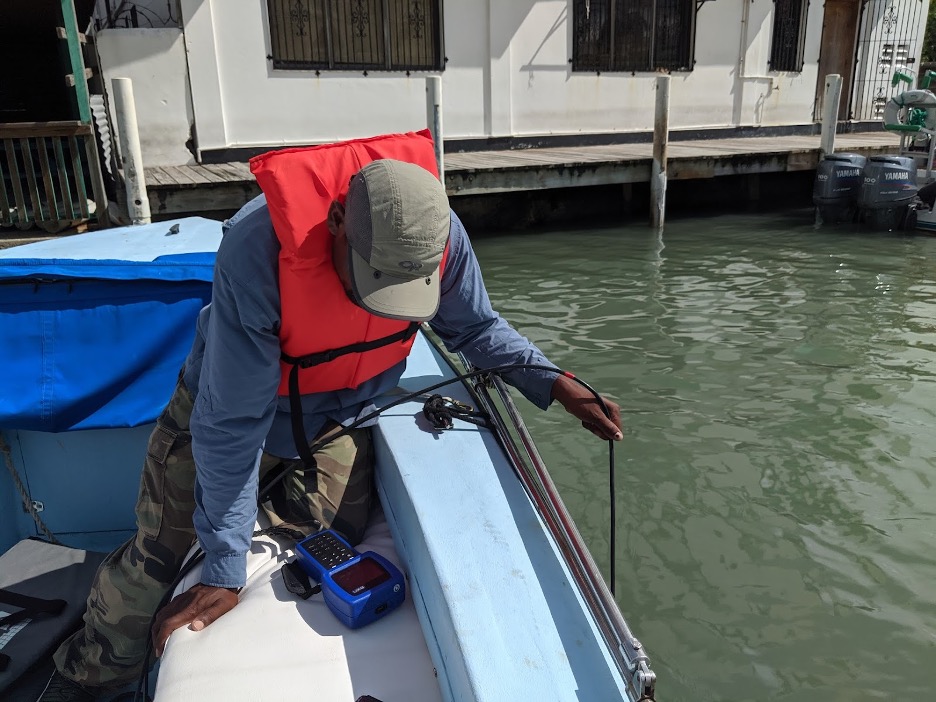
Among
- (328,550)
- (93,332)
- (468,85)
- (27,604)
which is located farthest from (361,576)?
(468,85)

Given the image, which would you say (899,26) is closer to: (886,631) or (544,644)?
(886,631)

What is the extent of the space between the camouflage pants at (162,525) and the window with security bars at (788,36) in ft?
45.9

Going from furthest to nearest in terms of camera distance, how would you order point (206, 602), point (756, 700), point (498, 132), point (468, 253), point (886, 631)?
point (498, 132) < point (886, 631) < point (756, 700) < point (468, 253) < point (206, 602)

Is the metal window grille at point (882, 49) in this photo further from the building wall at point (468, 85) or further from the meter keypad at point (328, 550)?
the meter keypad at point (328, 550)

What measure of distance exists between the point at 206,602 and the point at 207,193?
6.59 meters

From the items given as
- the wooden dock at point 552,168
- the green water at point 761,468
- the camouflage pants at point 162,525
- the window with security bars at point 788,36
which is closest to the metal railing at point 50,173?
the wooden dock at point 552,168

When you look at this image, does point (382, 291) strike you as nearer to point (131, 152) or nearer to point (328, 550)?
point (328, 550)

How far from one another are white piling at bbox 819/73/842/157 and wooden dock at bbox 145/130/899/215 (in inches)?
12.7

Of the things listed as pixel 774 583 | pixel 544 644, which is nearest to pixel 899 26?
pixel 774 583

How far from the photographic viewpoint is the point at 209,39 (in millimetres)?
8977

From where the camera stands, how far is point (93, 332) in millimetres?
2451

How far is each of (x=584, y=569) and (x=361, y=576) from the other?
524mm

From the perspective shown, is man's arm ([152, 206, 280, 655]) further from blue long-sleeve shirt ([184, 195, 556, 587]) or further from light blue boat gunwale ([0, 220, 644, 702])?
light blue boat gunwale ([0, 220, 644, 702])

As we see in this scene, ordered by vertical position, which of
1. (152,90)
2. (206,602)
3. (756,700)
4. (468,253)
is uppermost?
(152,90)
